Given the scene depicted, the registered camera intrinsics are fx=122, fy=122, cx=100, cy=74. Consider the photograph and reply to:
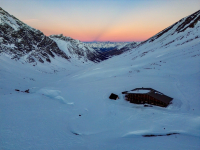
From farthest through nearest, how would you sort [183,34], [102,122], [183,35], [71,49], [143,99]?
[71,49]
[183,34]
[183,35]
[143,99]
[102,122]

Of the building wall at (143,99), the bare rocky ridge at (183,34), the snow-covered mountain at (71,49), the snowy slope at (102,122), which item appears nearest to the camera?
the snowy slope at (102,122)

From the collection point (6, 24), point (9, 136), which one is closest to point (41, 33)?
point (6, 24)

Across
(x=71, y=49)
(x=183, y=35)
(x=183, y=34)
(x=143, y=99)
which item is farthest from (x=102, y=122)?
(x=71, y=49)

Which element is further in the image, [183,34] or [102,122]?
[183,34]

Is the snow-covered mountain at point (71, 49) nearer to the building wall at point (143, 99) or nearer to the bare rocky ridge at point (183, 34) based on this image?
the bare rocky ridge at point (183, 34)

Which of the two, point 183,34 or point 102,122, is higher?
point 183,34

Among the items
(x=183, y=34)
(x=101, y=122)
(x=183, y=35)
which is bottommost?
(x=101, y=122)

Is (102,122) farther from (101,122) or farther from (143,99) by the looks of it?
(143,99)

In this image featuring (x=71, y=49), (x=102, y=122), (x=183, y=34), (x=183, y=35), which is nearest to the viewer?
(x=102, y=122)

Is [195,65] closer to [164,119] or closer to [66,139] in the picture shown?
[164,119]

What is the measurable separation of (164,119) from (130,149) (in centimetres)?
640

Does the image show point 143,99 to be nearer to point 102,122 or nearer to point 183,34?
point 102,122

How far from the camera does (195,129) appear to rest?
36.1 feet

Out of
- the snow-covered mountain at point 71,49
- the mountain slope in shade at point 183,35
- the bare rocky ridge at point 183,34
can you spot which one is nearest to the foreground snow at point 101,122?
the mountain slope in shade at point 183,35
